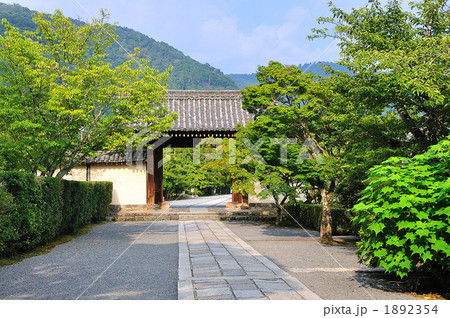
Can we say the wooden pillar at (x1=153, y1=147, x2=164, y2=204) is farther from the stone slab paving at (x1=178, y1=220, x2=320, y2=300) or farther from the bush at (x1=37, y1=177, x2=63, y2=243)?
the stone slab paving at (x1=178, y1=220, x2=320, y2=300)

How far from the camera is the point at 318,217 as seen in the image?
1304cm

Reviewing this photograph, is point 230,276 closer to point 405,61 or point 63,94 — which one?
point 405,61

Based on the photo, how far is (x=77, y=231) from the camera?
12.5 m

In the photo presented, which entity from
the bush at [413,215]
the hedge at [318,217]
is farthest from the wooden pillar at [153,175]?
the bush at [413,215]

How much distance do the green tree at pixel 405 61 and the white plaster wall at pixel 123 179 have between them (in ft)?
41.2

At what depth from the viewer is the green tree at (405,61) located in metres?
5.51

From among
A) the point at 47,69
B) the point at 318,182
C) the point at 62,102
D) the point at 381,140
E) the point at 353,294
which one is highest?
the point at 47,69

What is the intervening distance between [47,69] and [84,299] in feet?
24.3

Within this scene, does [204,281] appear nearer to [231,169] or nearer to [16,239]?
[16,239]

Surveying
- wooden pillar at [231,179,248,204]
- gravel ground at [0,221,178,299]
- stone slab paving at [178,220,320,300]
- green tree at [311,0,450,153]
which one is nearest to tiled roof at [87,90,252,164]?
wooden pillar at [231,179,248,204]

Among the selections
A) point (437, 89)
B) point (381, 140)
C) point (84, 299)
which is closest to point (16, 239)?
point (84, 299)

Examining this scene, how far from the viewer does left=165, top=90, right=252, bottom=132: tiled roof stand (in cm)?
1786

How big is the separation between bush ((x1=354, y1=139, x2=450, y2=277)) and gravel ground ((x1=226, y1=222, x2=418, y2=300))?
0.57 metres

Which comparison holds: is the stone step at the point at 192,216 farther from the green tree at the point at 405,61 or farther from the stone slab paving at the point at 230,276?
the green tree at the point at 405,61
